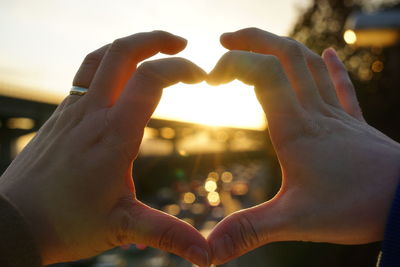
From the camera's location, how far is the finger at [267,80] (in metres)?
2.04

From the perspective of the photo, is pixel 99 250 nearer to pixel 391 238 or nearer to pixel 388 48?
pixel 391 238

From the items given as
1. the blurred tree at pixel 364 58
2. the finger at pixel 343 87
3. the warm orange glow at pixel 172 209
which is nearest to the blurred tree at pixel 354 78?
the blurred tree at pixel 364 58

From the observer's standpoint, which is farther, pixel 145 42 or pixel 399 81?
pixel 399 81

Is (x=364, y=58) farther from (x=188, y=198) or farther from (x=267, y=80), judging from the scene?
(x=188, y=198)

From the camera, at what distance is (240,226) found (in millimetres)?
2025

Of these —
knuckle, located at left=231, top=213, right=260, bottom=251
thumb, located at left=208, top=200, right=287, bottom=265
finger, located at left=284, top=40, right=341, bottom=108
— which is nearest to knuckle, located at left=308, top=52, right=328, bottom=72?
finger, located at left=284, top=40, right=341, bottom=108

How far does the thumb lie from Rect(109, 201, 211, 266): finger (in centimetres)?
7

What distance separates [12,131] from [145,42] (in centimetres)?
4043

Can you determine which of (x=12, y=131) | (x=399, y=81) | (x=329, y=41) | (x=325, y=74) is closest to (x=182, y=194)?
(x=12, y=131)

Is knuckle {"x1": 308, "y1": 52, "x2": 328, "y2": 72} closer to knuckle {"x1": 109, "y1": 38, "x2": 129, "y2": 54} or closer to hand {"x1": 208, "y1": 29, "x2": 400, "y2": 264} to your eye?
hand {"x1": 208, "y1": 29, "x2": 400, "y2": 264}

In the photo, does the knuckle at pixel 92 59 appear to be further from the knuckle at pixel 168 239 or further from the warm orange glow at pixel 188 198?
the warm orange glow at pixel 188 198

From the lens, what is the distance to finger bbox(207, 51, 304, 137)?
6.71 feet

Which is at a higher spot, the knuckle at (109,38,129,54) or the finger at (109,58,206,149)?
the knuckle at (109,38,129,54)

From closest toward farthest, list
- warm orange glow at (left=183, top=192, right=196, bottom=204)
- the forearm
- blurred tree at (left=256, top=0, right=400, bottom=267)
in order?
the forearm, blurred tree at (left=256, top=0, right=400, bottom=267), warm orange glow at (left=183, top=192, right=196, bottom=204)
